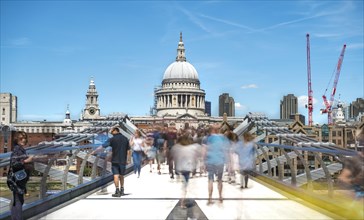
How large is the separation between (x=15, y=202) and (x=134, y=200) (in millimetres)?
3950

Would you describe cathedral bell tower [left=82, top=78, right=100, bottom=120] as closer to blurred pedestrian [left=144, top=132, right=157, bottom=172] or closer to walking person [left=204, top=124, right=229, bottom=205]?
blurred pedestrian [left=144, top=132, right=157, bottom=172]

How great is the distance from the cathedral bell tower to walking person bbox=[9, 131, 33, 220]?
191 meters

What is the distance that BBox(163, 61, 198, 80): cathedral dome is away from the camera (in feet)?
593

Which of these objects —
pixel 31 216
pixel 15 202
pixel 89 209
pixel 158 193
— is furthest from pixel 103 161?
pixel 15 202

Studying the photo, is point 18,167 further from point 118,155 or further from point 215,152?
point 118,155

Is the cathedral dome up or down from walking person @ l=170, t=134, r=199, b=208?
up

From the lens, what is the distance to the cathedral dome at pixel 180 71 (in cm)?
18075

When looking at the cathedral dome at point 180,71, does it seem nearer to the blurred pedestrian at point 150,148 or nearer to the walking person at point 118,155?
the blurred pedestrian at point 150,148

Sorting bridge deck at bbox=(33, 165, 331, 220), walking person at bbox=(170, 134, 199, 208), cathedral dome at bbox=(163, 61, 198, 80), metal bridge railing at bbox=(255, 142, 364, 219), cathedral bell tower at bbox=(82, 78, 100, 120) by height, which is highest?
cathedral dome at bbox=(163, 61, 198, 80)

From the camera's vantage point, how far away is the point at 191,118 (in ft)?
536

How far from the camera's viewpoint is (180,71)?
182000 millimetres

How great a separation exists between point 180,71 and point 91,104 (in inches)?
1429

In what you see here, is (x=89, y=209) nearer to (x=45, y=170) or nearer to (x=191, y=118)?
(x=45, y=170)

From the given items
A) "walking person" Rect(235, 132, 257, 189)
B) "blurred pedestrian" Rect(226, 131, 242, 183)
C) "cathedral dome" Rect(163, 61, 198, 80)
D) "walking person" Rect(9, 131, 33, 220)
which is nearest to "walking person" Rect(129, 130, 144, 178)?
"blurred pedestrian" Rect(226, 131, 242, 183)
